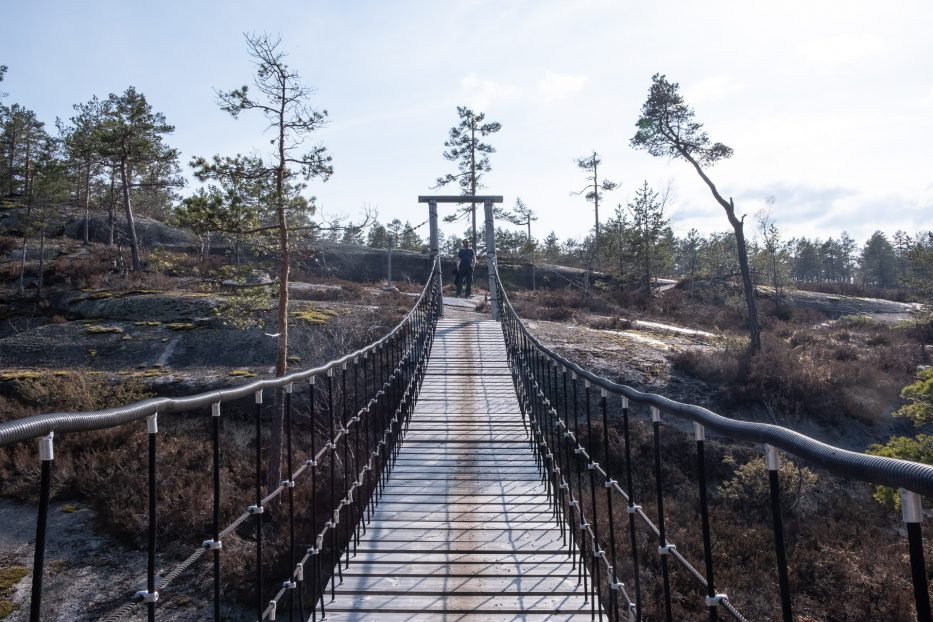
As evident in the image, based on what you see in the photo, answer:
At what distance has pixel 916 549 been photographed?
1011mm

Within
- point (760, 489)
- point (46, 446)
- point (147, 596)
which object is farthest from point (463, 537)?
point (760, 489)

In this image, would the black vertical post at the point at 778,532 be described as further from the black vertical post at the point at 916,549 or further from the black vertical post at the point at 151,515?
the black vertical post at the point at 151,515

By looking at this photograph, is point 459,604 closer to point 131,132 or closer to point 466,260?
point 466,260

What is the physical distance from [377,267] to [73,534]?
24195mm

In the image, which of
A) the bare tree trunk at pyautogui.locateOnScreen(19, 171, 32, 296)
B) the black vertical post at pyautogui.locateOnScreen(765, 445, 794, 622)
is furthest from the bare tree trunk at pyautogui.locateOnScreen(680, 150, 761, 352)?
the bare tree trunk at pyautogui.locateOnScreen(19, 171, 32, 296)

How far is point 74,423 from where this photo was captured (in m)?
1.34

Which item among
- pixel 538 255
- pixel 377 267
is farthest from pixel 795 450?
pixel 538 255

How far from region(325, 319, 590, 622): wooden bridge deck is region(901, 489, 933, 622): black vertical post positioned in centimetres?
293

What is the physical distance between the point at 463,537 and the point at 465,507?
0.70m

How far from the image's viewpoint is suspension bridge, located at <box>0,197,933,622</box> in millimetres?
1494

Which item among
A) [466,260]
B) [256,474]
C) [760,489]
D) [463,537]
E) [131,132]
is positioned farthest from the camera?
[131,132]

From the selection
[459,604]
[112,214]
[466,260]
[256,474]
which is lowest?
[459,604]

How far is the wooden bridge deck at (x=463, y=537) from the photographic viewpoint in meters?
3.77

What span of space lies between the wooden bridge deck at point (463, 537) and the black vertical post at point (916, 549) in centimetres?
293
